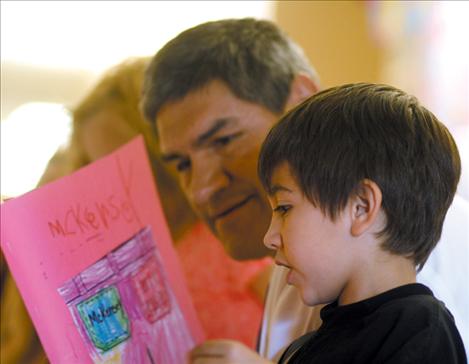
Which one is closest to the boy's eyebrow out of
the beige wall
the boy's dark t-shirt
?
the boy's dark t-shirt

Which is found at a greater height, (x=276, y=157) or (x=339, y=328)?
(x=276, y=157)

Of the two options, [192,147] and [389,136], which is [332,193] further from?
[192,147]

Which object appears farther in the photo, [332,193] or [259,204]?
[259,204]

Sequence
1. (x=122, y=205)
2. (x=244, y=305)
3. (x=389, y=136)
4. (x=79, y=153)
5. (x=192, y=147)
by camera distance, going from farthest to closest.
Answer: (x=244, y=305) < (x=79, y=153) < (x=192, y=147) < (x=122, y=205) < (x=389, y=136)

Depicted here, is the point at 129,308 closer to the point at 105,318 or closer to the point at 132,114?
the point at 105,318

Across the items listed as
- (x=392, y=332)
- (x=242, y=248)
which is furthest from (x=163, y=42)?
(x=392, y=332)

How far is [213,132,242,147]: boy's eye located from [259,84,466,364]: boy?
1.09 ft

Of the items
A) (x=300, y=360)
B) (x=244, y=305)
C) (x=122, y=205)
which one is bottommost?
(x=244, y=305)

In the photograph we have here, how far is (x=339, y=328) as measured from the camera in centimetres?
58

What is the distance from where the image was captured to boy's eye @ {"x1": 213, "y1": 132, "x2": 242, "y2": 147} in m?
0.94

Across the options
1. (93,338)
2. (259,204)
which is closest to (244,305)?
(259,204)

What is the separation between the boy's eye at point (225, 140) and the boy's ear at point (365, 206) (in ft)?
1.30

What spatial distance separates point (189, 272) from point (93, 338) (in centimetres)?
65

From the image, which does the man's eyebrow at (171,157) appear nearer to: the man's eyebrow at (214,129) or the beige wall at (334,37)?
the man's eyebrow at (214,129)
